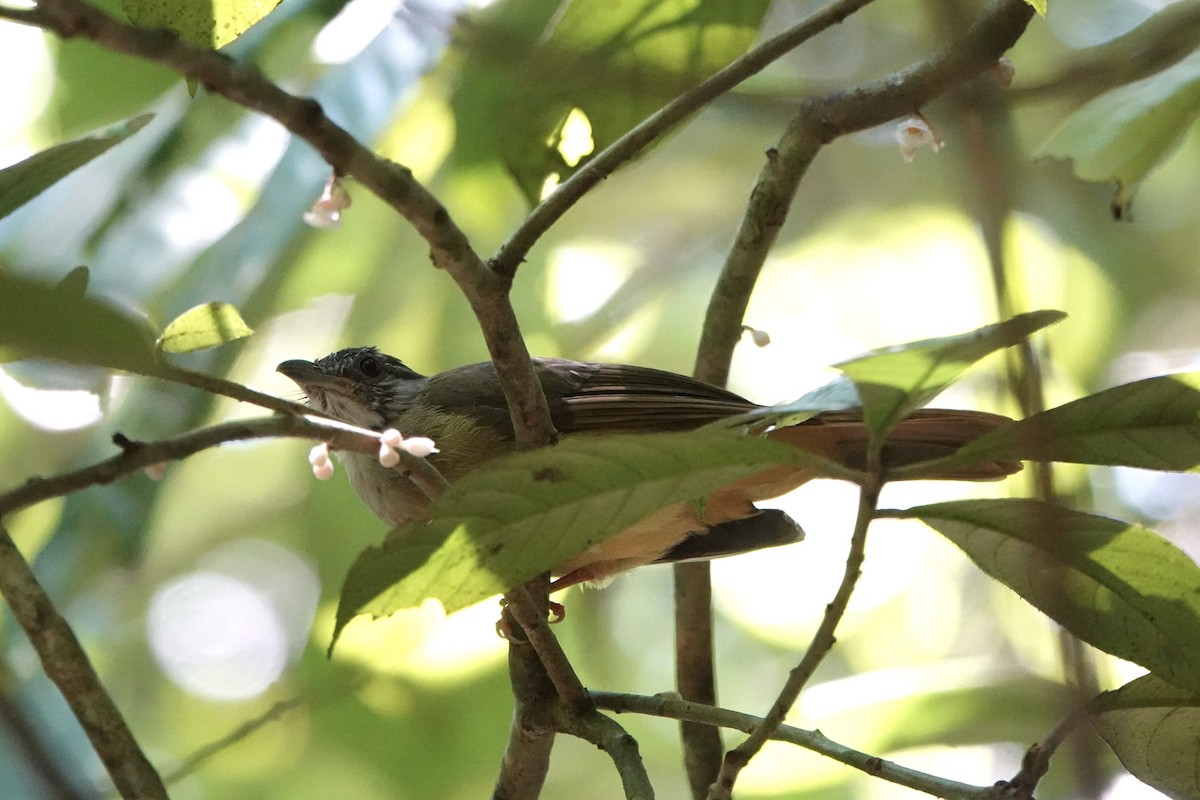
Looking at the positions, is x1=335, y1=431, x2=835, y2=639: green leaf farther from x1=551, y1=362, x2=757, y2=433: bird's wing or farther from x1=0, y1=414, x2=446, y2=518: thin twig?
x1=551, y1=362, x2=757, y2=433: bird's wing

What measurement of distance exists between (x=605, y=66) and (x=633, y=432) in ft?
3.23

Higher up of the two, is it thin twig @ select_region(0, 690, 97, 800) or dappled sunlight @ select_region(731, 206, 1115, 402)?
dappled sunlight @ select_region(731, 206, 1115, 402)

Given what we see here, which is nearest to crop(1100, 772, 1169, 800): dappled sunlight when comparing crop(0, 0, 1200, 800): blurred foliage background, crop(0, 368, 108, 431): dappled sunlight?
crop(0, 0, 1200, 800): blurred foliage background

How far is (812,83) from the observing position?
283 cm

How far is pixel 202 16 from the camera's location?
1.61 m

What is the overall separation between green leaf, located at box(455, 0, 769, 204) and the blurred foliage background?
0.01m

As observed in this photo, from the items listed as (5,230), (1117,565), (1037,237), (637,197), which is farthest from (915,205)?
(1117,565)

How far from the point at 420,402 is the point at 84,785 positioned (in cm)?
164

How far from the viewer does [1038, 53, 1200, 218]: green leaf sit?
2102 mm

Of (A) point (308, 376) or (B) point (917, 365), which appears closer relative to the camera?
(B) point (917, 365)

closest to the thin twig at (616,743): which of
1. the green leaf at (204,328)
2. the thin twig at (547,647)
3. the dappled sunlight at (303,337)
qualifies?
the thin twig at (547,647)

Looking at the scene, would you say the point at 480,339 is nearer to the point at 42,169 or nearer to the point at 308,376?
the point at 308,376

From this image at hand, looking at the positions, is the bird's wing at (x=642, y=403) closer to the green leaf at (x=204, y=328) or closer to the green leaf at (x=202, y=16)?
the green leaf at (x=204, y=328)

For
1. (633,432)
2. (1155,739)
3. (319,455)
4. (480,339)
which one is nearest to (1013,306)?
(1155,739)
